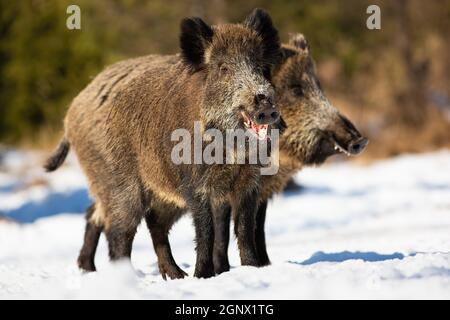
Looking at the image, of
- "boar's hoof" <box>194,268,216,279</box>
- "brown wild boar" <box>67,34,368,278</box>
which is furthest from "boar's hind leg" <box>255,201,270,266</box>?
"boar's hoof" <box>194,268,216,279</box>

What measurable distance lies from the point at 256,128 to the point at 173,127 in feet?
2.51

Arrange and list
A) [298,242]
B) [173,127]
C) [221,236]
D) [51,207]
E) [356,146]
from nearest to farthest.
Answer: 1. [221,236]
2. [173,127]
3. [356,146]
4. [298,242]
5. [51,207]

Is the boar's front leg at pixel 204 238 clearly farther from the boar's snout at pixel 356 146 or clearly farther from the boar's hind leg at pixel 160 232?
the boar's snout at pixel 356 146

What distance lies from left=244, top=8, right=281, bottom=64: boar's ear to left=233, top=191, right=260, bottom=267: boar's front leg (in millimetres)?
1077

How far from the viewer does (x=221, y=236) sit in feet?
21.4

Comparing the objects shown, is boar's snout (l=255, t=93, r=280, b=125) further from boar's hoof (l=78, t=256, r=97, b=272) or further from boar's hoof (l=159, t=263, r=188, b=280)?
boar's hoof (l=78, t=256, r=97, b=272)

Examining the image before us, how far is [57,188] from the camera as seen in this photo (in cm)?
1484

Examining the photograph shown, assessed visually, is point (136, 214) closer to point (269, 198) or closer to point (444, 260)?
point (269, 198)

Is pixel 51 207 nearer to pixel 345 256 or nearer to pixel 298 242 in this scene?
pixel 298 242

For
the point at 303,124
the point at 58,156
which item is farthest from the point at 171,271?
the point at 58,156

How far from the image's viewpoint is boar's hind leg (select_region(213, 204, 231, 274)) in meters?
6.47

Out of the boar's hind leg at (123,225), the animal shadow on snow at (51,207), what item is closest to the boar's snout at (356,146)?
the boar's hind leg at (123,225)
